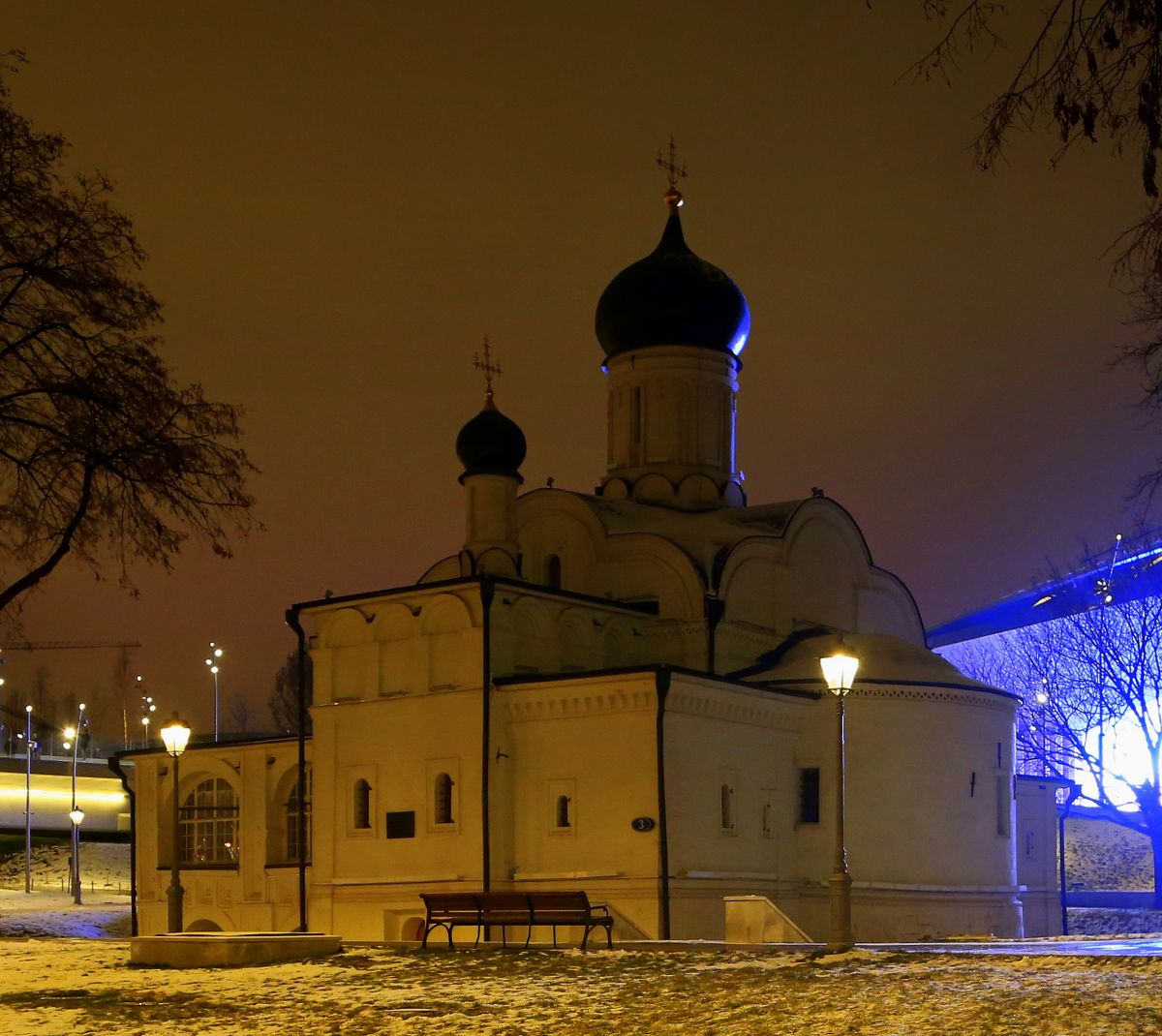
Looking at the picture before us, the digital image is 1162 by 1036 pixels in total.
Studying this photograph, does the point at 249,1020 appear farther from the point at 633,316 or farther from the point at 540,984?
the point at 633,316

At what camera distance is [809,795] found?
31.2 meters

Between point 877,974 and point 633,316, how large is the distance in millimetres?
23596

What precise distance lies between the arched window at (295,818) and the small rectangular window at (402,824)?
134 inches

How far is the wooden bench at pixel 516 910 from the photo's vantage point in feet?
63.4

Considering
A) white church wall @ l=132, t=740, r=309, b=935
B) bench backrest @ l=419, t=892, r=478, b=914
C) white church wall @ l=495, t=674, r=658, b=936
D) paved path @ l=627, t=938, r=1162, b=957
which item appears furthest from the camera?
white church wall @ l=132, t=740, r=309, b=935

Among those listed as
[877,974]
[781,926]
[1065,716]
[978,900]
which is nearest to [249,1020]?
[877,974]

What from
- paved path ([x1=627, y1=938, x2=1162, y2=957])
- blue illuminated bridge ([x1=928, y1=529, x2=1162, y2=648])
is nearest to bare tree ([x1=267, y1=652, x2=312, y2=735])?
blue illuminated bridge ([x1=928, y1=529, x2=1162, y2=648])

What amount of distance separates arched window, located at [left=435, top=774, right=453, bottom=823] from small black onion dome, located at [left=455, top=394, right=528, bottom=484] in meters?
5.88

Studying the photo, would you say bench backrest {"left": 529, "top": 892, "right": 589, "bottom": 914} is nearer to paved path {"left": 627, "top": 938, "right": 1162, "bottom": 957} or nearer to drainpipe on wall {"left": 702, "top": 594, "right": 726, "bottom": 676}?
paved path {"left": 627, "top": 938, "right": 1162, "bottom": 957}

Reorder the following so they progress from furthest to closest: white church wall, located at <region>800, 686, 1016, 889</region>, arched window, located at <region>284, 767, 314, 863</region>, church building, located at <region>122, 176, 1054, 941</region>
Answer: arched window, located at <region>284, 767, 314, 863</region> < white church wall, located at <region>800, 686, 1016, 889</region> < church building, located at <region>122, 176, 1054, 941</region>

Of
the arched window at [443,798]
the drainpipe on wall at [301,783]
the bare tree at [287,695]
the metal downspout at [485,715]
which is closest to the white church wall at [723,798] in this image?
the metal downspout at [485,715]

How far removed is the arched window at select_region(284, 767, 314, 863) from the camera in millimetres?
33594

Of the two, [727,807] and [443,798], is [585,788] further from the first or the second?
[443,798]

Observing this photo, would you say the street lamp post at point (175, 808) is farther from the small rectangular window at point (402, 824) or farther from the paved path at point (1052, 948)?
the paved path at point (1052, 948)
